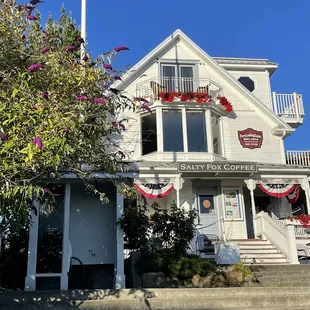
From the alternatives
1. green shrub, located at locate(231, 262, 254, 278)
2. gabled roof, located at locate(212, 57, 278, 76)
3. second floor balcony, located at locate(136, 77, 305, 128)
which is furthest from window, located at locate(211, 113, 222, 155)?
green shrub, located at locate(231, 262, 254, 278)

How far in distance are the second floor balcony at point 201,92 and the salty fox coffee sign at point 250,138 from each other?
2092mm

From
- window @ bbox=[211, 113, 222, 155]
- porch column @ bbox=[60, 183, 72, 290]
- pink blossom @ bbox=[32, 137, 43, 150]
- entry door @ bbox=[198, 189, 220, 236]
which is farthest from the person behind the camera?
window @ bbox=[211, 113, 222, 155]

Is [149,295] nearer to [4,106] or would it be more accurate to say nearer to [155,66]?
[4,106]

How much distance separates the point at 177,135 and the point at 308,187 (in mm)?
5581

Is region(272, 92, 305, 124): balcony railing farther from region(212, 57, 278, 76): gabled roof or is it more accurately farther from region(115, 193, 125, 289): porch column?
region(115, 193, 125, 289): porch column

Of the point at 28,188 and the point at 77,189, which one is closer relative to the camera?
the point at 28,188

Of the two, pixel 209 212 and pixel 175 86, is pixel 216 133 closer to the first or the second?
pixel 175 86

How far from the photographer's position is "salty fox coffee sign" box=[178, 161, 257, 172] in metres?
14.4

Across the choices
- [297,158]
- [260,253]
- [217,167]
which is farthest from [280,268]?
[297,158]

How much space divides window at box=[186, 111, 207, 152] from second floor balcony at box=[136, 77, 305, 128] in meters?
0.85

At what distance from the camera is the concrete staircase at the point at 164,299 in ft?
22.9

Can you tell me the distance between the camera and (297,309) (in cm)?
714

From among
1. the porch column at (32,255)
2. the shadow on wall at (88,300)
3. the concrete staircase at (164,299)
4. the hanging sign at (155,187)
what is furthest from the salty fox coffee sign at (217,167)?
the shadow on wall at (88,300)

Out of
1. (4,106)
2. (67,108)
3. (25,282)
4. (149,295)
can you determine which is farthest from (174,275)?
(4,106)
